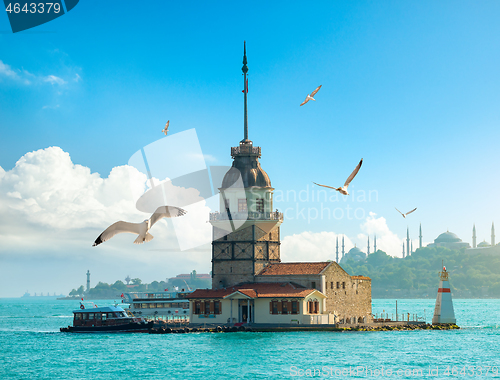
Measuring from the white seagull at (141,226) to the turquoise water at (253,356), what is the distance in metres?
17.3

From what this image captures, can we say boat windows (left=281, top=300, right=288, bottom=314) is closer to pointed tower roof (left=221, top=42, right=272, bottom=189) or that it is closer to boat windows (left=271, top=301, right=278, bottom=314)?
boat windows (left=271, top=301, right=278, bottom=314)

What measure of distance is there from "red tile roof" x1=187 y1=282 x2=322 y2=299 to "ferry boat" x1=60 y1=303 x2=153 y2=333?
23.6 ft

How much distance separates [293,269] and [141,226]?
3816 centimetres

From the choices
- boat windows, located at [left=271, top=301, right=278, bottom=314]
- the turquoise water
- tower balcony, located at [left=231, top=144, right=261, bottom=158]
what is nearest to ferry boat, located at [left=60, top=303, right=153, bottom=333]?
the turquoise water

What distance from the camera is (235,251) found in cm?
6525

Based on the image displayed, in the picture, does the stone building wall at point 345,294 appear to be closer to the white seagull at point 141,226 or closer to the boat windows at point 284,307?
the boat windows at point 284,307

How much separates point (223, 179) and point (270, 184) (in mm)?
4569

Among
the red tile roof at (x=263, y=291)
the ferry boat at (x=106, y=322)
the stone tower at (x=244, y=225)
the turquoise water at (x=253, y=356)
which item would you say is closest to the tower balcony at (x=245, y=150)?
the stone tower at (x=244, y=225)

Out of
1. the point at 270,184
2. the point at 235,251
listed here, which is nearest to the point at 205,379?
the point at 235,251

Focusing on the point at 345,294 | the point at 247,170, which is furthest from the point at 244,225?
the point at 345,294

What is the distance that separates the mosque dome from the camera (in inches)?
2603

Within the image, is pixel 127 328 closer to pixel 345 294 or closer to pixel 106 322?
pixel 106 322

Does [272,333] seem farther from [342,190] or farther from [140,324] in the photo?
[342,190]

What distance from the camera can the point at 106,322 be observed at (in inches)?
2657
